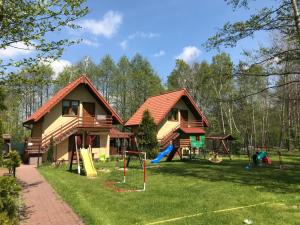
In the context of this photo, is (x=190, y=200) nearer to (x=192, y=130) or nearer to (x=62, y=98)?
(x=62, y=98)

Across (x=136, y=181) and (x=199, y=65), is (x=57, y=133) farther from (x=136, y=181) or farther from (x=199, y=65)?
(x=199, y=65)

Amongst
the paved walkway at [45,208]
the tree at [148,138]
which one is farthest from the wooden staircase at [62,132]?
the paved walkway at [45,208]

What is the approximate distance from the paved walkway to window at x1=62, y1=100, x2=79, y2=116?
14185 mm

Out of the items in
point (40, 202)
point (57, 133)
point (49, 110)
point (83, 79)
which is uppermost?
point (83, 79)

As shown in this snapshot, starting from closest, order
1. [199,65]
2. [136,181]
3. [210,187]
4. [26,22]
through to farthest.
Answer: [26,22] → [210,187] → [136,181] → [199,65]

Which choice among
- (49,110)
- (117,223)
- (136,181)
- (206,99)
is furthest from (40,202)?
(206,99)

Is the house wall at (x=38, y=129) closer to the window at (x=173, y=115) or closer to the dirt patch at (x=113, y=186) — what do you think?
the window at (x=173, y=115)

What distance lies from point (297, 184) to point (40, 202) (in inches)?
354

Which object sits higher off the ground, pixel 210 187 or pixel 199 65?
pixel 199 65

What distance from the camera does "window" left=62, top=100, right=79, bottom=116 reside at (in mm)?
26433

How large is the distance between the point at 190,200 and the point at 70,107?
19.5 meters

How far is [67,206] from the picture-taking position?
29.6ft

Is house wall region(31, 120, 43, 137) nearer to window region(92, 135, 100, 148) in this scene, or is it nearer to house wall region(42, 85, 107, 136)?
house wall region(42, 85, 107, 136)

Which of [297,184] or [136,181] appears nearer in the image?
[297,184]
